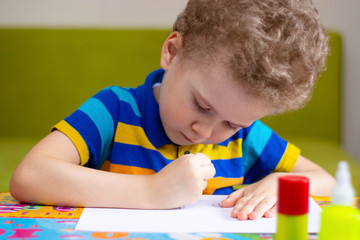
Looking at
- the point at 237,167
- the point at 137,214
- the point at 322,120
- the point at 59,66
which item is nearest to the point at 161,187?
the point at 137,214

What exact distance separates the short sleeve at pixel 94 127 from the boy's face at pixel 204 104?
0.12 metres

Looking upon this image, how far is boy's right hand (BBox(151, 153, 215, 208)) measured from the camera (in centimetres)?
74

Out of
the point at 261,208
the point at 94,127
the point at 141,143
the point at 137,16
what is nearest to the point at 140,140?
the point at 141,143

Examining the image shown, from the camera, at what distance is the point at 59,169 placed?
0.76 metres

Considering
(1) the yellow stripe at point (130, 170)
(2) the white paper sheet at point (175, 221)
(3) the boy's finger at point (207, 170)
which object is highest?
(3) the boy's finger at point (207, 170)

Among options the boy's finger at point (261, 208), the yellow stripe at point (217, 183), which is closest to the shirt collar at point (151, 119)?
the yellow stripe at point (217, 183)

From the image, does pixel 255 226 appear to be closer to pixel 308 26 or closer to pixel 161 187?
pixel 161 187

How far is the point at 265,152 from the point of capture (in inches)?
41.4

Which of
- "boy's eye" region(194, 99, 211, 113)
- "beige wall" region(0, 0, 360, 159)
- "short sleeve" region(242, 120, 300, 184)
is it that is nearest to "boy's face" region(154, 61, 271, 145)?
"boy's eye" region(194, 99, 211, 113)

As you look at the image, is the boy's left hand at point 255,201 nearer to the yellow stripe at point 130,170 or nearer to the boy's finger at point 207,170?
the boy's finger at point 207,170

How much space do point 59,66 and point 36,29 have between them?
187mm

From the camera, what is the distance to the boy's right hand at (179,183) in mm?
739

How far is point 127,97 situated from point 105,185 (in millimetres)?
292

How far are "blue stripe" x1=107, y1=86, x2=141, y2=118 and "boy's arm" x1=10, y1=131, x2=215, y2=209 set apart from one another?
9.3 inches
